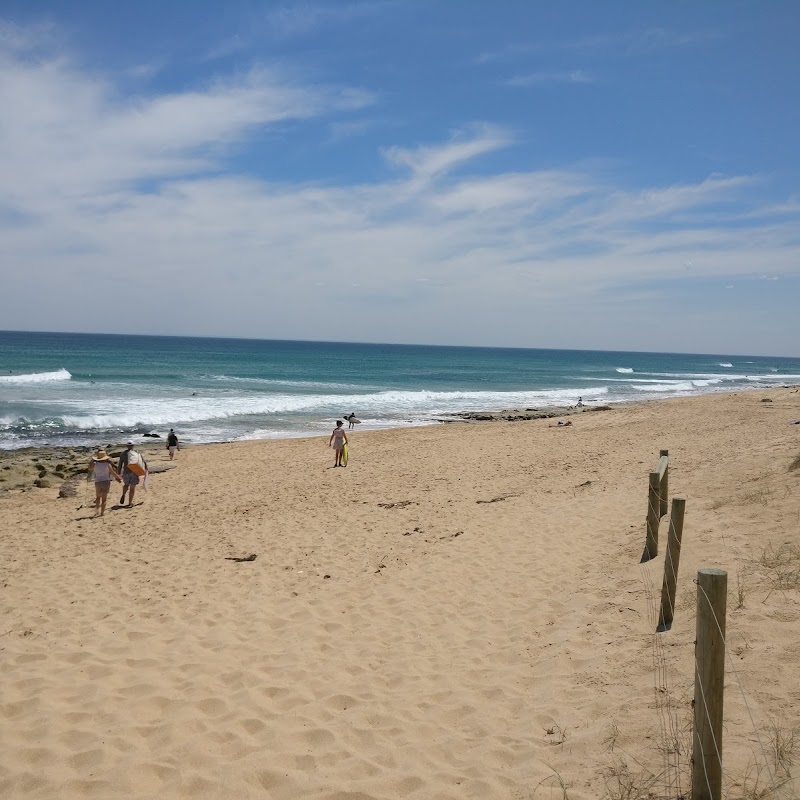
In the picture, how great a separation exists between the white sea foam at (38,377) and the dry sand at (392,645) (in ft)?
131

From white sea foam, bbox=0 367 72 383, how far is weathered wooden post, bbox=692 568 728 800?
169ft

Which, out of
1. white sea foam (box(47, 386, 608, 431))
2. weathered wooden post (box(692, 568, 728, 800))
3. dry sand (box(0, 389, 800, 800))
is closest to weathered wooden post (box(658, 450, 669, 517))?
dry sand (box(0, 389, 800, 800))

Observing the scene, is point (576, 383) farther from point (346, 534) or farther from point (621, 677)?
point (621, 677)

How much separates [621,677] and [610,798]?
139 centimetres

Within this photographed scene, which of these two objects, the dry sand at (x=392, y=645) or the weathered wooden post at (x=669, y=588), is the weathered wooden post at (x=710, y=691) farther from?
the weathered wooden post at (x=669, y=588)

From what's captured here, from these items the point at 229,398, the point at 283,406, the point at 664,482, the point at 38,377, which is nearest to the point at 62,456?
the point at 283,406

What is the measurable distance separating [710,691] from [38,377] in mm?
54691

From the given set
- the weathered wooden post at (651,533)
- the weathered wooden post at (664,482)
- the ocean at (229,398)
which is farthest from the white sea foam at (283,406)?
the weathered wooden post at (651,533)

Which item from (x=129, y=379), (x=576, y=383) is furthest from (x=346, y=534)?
(x=576, y=383)

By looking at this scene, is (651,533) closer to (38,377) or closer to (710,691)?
(710,691)

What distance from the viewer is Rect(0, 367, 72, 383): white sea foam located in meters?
46.3

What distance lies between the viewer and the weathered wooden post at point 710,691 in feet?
10.4

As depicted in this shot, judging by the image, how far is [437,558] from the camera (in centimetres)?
870

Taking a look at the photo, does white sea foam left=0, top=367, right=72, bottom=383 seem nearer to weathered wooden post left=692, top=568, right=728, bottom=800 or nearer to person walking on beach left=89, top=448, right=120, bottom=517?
person walking on beach left=89, top=448, right=120, bottom=517
